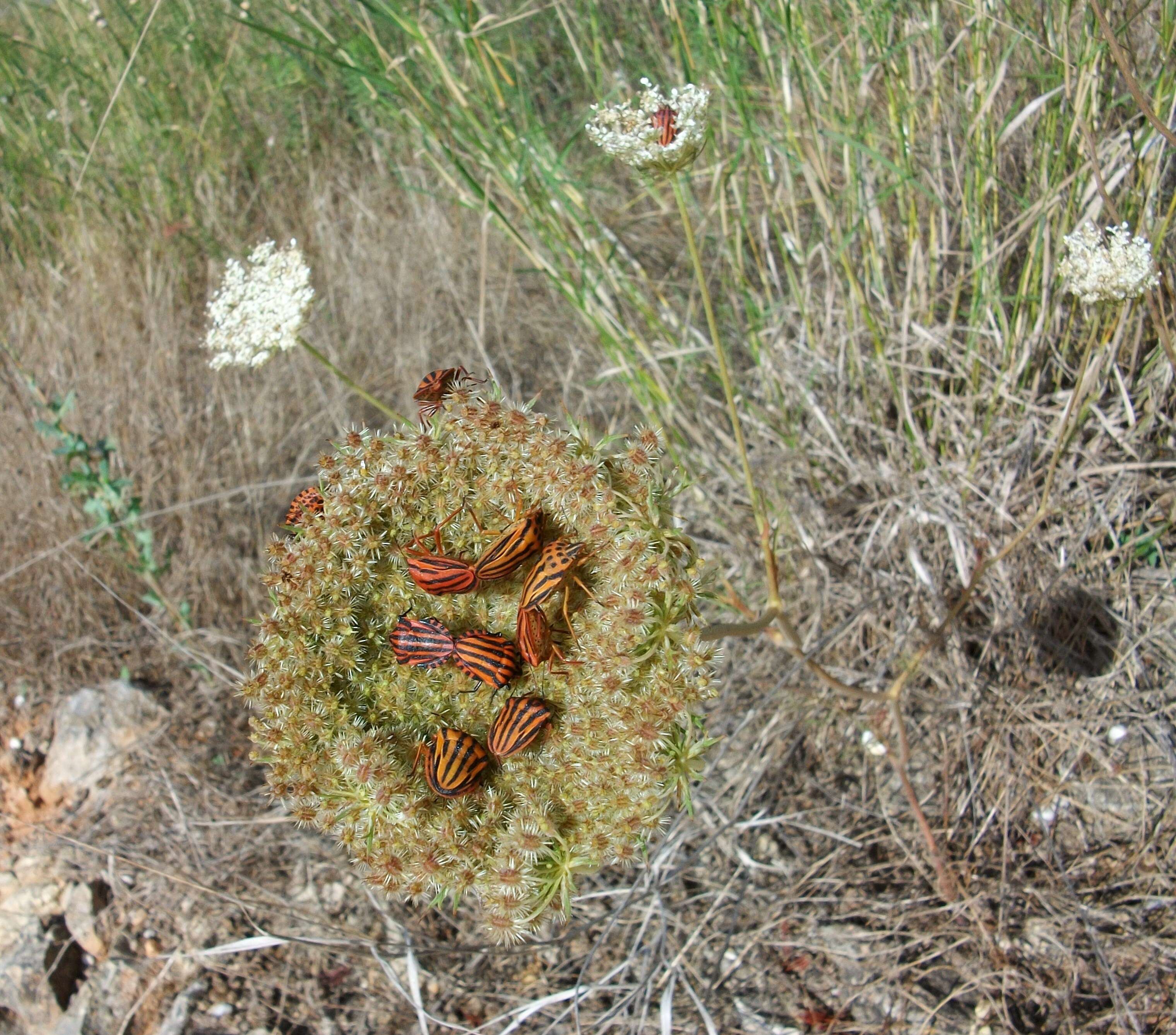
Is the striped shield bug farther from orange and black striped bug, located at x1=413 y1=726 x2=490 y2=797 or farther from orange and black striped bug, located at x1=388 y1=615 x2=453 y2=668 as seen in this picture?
orange and black striped bug, located at x1=413 y1=726 x2=490 y2=797

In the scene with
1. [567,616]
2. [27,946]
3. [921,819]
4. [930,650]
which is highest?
[567,616]

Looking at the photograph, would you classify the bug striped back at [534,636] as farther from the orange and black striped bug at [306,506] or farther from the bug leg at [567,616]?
the orange and black striped bug at [306,506]

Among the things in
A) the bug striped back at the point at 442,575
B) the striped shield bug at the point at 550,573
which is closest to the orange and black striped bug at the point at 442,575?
the bug striped back at the point at 442,575

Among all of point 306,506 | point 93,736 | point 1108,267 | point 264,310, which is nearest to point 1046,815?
point 1108,267

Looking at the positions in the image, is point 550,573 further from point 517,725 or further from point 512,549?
point 517,725

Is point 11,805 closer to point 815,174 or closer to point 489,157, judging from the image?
point 489,157

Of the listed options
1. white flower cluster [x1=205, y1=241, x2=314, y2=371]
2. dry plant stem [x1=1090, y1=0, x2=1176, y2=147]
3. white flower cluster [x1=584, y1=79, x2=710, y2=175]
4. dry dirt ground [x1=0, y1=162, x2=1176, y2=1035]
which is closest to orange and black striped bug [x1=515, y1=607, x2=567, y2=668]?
dry dirt ground [x1=0, y1=162, x2=1176, y2=1035]
